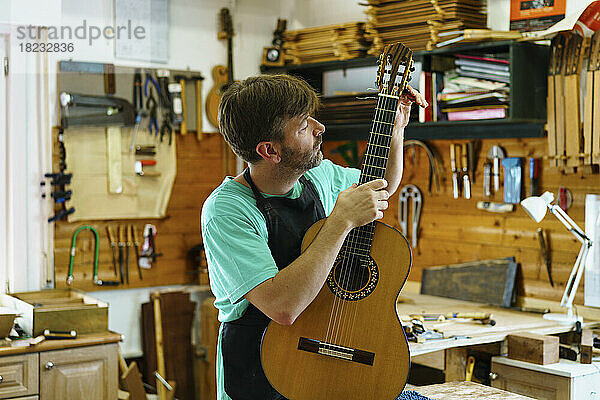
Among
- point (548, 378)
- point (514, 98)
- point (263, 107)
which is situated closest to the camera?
point (263, 107)

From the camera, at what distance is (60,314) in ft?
12.5

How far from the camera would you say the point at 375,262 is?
6.49ft

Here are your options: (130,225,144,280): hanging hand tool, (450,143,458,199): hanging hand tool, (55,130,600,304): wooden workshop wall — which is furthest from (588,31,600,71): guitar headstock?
(130,225,144,280): hanging hand tool

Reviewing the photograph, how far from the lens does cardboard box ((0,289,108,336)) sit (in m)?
3.79

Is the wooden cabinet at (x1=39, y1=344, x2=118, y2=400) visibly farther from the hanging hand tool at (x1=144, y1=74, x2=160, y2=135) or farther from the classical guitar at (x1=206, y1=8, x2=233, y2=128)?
the classical guitar at (x1=206, y1=8, x2=233, y2=128)

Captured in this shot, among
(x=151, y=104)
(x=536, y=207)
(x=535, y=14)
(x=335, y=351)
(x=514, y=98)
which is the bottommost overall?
(x=335, y=351)

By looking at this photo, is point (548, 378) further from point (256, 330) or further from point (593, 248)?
point (256, 330)

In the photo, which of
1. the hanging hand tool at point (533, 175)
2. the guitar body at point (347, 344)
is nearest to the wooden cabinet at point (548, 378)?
the hanging hand tool at point (533, 175)

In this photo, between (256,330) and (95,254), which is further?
(95,254)

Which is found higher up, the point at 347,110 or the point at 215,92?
the point at 215,92

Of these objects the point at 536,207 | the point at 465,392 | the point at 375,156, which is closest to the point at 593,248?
the point at 536,207

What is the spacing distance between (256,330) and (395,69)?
30.9 inches

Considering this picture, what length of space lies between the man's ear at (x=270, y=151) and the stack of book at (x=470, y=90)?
83.8 inches

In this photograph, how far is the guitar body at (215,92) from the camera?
505 cm
